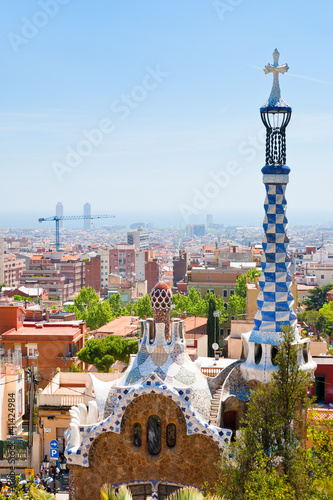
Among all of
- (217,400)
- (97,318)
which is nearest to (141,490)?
(217,400)

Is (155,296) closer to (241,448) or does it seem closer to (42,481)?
(241,448)

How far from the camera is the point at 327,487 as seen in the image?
38.4 ft

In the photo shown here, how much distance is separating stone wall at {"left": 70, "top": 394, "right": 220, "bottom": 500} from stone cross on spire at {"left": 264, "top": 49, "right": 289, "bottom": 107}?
22.9 feet

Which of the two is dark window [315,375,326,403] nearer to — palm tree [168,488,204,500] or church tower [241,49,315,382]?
church tower [241,49,315,382]

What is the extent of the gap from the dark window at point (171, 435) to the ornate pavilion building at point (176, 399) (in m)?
0.02

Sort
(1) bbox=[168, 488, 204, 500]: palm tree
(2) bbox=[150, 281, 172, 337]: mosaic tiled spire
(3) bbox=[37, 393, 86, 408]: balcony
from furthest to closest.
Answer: (3) bbox=[37, 393, 86, 408]: balcony, (2) bbox=[150, 281, 172, 337]: mosaic tiled spire, (1) bbox=[168, 488, 204, 500]: palm tree

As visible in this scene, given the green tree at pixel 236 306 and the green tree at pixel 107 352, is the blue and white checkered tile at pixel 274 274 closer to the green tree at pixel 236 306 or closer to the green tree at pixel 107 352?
the green tree at pixel 107 352

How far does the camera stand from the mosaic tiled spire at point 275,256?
15.8m

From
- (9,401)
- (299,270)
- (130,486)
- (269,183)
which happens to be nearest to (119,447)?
(130,486)

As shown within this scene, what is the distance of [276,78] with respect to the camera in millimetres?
16484

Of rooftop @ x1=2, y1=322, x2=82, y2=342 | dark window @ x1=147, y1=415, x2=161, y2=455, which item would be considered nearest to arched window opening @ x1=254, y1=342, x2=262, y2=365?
dark window @ x1=147, y1=415, x2=161, y2=455

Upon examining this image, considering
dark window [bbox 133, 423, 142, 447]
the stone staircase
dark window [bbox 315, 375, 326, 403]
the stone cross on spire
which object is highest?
the stone cross on spire

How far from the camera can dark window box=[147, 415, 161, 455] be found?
15.0 meters

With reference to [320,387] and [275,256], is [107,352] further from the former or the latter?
[275,256]
